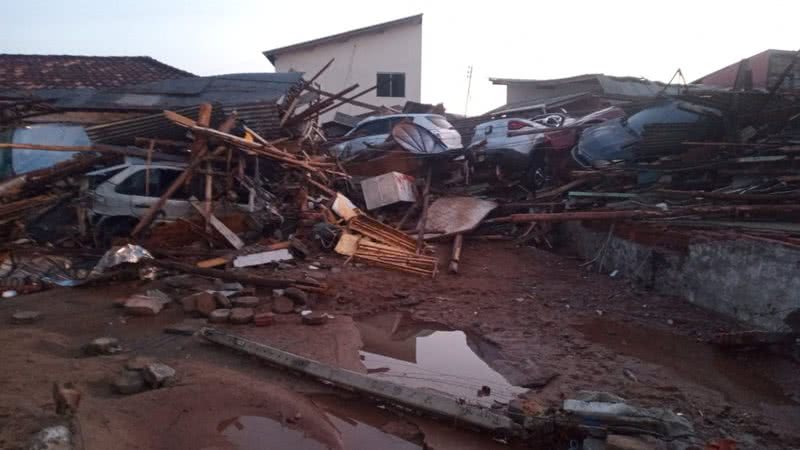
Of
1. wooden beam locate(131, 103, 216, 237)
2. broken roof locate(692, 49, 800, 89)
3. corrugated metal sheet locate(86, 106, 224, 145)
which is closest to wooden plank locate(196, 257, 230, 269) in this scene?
wooden beam locate(131, 103, 216, 237)

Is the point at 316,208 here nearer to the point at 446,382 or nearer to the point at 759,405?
the point at 446,382

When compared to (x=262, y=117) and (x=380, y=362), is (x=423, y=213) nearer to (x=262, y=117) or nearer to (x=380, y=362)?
(x=262, y=117)

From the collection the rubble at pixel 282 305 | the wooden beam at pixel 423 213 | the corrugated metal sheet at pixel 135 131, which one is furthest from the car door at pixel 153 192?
the wooden beam at pixel 423 213

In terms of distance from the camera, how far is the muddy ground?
14.8 feet

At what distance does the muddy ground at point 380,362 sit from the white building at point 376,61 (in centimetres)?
1827

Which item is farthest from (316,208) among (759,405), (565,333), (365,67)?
(365,67)

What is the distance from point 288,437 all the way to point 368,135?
11.9m

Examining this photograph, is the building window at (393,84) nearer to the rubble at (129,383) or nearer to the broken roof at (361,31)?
the broken roof at (361,31)

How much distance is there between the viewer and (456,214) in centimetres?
1201

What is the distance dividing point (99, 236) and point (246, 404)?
21.8ft

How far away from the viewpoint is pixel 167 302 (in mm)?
7719

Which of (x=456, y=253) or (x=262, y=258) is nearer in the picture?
(x=262, y=258)

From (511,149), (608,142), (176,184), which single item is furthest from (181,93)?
(608,142)

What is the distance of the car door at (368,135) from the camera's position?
49.3 feet
